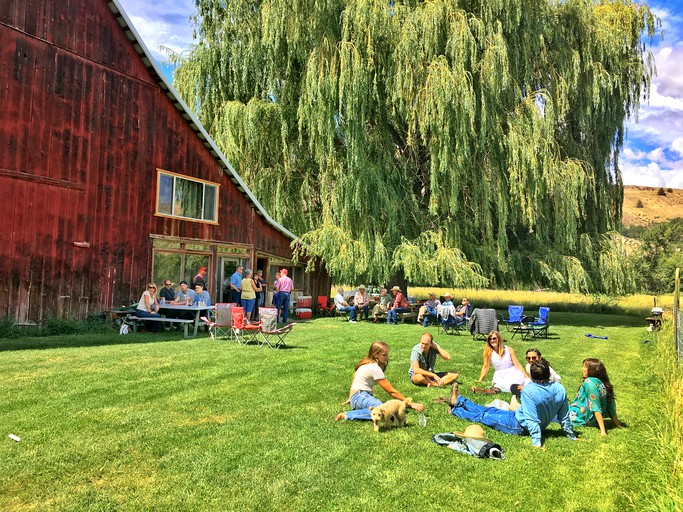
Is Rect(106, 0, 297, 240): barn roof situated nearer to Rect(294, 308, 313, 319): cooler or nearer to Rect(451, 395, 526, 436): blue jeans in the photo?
Rect(294, 308, 313, 319): cooler

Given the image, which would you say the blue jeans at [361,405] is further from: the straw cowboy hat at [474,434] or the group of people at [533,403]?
the straw cowboy hat at [474,434]

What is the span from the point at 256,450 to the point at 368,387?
174 cm

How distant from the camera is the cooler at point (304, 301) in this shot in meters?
18.7

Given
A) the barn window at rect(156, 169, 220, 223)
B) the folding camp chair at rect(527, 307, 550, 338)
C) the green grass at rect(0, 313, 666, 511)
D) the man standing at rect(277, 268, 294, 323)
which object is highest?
the barn window at rect(156, 169, 220, 223)

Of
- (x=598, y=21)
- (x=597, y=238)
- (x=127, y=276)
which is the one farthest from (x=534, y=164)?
(x=127, y=276)

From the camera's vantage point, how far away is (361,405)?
573cm

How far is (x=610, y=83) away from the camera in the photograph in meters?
18.3

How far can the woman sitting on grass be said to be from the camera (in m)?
5.73

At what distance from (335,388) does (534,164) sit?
38.3ft

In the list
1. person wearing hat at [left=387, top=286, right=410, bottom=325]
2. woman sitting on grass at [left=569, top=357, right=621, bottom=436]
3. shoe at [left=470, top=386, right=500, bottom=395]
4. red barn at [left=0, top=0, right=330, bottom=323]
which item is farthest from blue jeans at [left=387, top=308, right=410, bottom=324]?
woman sitting on grass at [left=569, top=357, right=621, bottom=436]

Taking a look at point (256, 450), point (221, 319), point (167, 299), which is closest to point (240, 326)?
point (221, 319)

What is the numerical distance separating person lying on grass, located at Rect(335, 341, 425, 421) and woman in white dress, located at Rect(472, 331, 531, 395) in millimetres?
1750

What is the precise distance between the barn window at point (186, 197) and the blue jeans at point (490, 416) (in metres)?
10.5

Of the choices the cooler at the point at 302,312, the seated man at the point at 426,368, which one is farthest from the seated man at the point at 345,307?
the seated man at the point at 426,368
